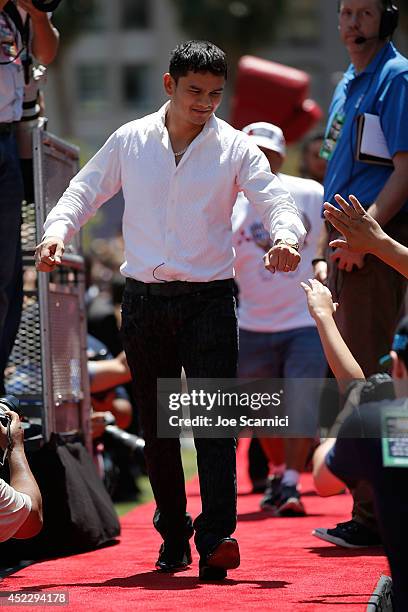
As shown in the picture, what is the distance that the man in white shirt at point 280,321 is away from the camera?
789 cm

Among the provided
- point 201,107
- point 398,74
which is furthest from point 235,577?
point 398,74

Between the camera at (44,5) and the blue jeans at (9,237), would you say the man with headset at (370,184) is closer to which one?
the camera at (44,5)

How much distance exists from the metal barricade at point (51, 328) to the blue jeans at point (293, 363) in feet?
4.64

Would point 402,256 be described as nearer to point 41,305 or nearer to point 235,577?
point 235,577

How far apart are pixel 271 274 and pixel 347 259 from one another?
2.46 m

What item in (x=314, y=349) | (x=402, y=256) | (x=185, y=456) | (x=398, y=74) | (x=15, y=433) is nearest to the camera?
(x=402, y=256)

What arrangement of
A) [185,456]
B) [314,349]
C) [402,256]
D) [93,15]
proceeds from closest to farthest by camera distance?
[402,256] → [314,349] → [185,456] → [93,15]

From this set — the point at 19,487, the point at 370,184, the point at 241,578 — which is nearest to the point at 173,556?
the point at 241,578

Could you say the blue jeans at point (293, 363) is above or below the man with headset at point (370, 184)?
below

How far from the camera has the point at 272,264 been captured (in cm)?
480

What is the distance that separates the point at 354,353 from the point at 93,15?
50.2 m

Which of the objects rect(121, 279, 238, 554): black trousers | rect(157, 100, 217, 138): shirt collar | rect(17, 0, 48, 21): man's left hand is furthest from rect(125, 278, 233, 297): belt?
rect(17, 0, 48, 21): man's left hand

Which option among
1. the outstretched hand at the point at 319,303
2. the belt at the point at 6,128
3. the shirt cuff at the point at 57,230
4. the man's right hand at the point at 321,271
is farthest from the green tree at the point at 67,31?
the outstretched hand at the point at 319,303

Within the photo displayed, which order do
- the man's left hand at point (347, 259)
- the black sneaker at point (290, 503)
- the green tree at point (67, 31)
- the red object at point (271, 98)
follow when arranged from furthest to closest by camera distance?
the green tree at point (67, 31), the red object at point (271, 98), the black sneaker at point (290, 503), the man's left hand at point (347, 259)
